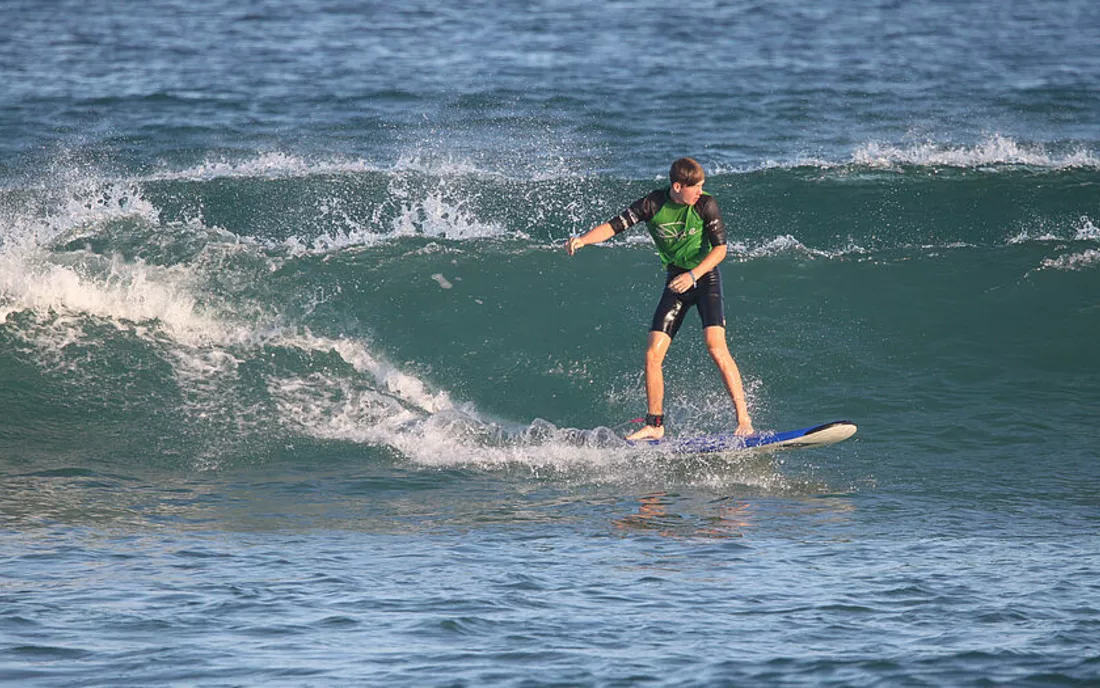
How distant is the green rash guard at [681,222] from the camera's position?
340 inches

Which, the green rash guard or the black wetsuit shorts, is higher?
the green rash guard

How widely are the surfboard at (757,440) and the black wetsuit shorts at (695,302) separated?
29.3 inches

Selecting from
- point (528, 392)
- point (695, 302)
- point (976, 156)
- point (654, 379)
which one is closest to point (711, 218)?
point (695, 302)

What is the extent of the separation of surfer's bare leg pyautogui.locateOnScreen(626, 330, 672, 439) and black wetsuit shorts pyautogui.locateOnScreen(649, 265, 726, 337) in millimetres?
70

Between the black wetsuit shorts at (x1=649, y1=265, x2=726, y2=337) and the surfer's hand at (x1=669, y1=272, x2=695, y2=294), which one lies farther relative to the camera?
the black wetsuit shorts at (x1=649, y1=265, x2=726, y2=337)

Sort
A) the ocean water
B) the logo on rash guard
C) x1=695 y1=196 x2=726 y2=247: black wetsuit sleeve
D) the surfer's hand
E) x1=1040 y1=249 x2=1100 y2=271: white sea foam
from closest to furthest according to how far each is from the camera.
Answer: the ocean water < the surfer's hand < x1=695 y1=196 x2=726 y2=247: black wetsuit sleeve < the logo on rash guard < x1=1040 y1=249 x2=1100 y2=271: white sea foam

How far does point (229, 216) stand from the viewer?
14.4m

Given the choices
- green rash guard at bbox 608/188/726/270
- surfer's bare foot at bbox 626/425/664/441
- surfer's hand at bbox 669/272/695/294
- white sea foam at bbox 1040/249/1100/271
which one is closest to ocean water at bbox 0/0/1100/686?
white sea foam at bbox 1040/249/1100/271

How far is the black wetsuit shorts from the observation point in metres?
8.80

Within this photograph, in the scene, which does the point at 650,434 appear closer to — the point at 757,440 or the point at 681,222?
the point at 757,440

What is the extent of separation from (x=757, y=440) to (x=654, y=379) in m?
0.80

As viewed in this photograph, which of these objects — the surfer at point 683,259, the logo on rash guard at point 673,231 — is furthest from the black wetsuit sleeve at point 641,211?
the logo on rash guard at point 673,231

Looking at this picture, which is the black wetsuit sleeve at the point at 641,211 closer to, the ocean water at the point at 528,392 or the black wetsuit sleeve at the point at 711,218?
the black wetsuit sleeve at the point at 711,218

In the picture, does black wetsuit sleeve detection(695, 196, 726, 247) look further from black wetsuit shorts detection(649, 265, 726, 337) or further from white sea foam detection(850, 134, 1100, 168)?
white sea foam detection(850, 134, 1100, 168)
